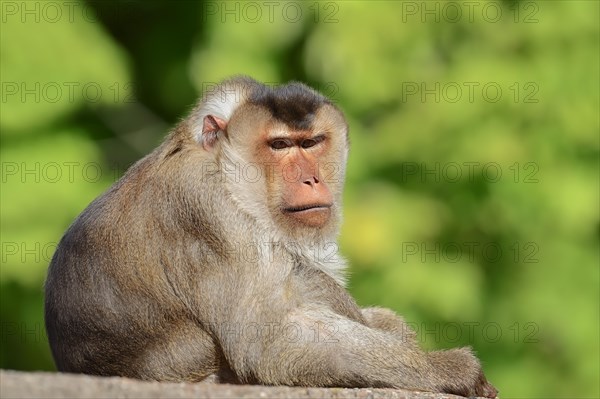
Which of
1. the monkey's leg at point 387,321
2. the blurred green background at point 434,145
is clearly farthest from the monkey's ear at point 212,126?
the blurred green background at point 434,145

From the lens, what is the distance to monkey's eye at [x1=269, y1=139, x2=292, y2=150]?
7191 mm

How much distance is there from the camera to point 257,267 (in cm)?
649

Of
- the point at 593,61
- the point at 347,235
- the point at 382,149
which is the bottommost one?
the point at 347,235

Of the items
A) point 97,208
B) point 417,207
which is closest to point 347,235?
point 417,207

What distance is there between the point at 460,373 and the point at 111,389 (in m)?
2.54

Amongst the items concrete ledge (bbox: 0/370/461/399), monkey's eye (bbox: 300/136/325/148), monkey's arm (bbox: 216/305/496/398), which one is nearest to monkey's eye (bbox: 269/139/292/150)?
monkey's eye (bbox: 300/136/325/148)

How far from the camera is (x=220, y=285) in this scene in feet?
21.3

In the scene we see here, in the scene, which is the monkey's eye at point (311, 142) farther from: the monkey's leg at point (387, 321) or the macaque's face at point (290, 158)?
the monkey's leg at point (387, 321)

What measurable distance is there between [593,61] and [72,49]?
236 inches

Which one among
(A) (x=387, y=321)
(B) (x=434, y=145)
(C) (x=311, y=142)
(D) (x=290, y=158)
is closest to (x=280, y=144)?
(D) (x=290, y=158)

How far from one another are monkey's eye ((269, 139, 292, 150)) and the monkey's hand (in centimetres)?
161

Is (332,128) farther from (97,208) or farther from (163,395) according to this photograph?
(163,395)

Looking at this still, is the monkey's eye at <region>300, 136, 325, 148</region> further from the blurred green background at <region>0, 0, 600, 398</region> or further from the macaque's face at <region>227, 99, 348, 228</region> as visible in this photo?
the blurred green background at <region>0, 0, 600, 398</region>

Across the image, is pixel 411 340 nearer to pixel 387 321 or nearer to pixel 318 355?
pixel 387 321
